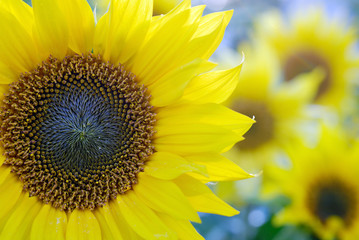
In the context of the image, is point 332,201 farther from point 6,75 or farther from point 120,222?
point 6,75

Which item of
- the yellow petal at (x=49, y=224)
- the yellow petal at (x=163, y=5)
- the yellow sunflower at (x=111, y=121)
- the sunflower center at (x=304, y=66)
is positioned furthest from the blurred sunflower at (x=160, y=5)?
the sunflower center at (x=304, y=66)

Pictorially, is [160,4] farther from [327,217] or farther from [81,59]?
[327,217]

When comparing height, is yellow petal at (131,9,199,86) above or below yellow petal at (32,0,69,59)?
below

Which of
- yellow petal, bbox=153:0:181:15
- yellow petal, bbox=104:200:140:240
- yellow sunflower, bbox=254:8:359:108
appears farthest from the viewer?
yellow sunflower, bbox=254:8:359:108

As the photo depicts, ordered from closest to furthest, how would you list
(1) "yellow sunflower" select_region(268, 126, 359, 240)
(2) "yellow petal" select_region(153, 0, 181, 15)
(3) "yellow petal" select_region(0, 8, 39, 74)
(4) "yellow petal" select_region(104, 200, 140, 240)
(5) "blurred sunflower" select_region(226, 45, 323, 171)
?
1. (3) "yellow petal" select_region(0, 8, 39, 74)
2. (4) "yellow petal" select_region(104, 200, 140, 240)
3. (2) "yellow petal" select_region(153, 0, 181, 15)
4. (1) "yellow sunflower" select_region(268, 126, 359, 240)
5. (5) "blurred sunflower" select_region(226, 45, 323, 171)

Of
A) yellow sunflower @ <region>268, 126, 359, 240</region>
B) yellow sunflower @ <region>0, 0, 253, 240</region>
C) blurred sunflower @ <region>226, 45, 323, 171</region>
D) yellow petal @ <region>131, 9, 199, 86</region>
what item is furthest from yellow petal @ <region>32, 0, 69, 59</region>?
blurred sunflower @ <region>226, 45, 323, 171</region>

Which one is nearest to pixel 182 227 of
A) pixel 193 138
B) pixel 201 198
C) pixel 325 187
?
pixel 201 198

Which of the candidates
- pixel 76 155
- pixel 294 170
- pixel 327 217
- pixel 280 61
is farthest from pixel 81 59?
pixel 280 61

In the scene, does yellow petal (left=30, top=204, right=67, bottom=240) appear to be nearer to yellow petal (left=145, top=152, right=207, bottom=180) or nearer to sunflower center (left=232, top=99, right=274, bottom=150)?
yellow petal (left=145, top=152, right=207, bottom=180)

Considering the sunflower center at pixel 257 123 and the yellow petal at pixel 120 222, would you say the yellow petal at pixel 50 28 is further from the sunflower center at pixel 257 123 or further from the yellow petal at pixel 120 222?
the sunflower center at pixel 257 123
